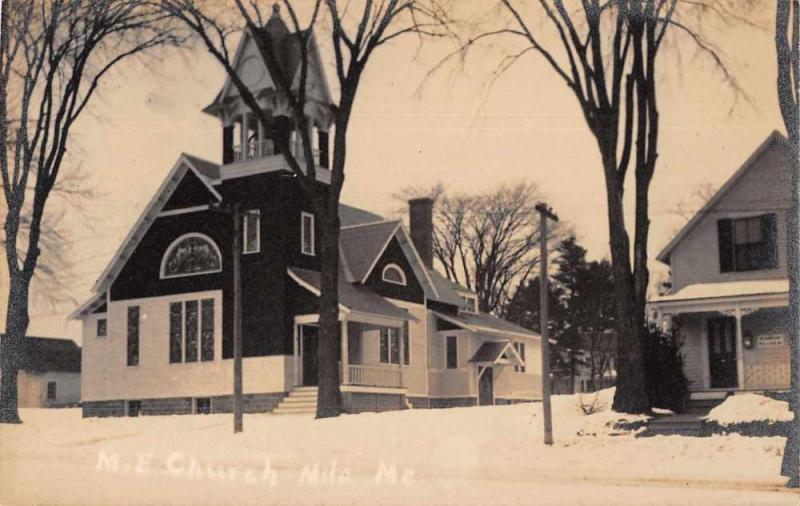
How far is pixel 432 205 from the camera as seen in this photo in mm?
16906

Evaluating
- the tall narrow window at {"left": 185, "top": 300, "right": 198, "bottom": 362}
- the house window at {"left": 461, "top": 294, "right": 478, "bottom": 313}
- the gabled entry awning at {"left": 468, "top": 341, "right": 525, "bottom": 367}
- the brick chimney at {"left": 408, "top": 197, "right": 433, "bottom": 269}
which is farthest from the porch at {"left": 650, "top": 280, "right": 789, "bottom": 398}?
the tall narrow window at {"left": 185, "top": 300, "right": 198, "bottom": 362}

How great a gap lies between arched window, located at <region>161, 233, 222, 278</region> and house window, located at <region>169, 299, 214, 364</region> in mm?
663

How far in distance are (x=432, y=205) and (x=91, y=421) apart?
25.9ft

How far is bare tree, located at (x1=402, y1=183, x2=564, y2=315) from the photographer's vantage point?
49.5 feet

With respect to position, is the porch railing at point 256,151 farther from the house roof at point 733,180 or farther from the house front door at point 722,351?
the house roof at point 733,180

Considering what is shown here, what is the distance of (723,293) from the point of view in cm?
1741

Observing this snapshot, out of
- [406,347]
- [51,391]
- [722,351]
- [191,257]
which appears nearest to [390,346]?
Answer: [406,347]

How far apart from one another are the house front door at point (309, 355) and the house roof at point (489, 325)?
2.92m

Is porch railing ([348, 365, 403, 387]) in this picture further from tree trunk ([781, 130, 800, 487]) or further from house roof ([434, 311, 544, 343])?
tree trunk ([781, 130, 800, 487])

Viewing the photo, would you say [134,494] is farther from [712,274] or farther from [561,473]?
[712,274]

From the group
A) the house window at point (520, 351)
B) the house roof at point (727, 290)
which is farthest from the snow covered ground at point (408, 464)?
the house window at point (520, 351)

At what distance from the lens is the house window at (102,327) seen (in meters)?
23.9

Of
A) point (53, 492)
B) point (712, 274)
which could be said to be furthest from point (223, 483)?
point (712, 274)

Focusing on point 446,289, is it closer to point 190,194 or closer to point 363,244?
point 363,244
